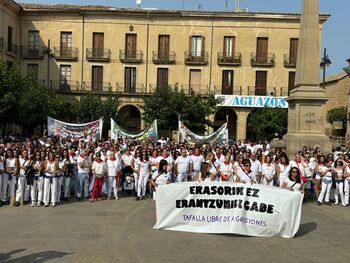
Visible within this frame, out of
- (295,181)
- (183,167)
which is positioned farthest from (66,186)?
(295,181)

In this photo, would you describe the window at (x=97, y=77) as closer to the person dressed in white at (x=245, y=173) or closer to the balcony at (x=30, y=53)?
the balcony at (x=30, y=53)

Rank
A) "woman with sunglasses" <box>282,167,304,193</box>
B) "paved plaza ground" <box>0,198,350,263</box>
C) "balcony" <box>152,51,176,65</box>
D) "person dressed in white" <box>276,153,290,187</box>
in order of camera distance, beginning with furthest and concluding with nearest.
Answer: "balcony" <box>152,51,176,65</box> < "person dressed in white" <box>276,153,290,187</box> < "woman with sunglasses" <box>282,167,304,193</box> < "paved plaza ground" <box>0,198,350,263</box>

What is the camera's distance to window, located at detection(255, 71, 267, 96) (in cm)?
4369

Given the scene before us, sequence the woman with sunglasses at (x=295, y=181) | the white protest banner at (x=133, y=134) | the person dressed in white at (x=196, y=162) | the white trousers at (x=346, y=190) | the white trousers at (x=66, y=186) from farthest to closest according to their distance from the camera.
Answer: the white protest banner at (x=133, y=134)
the person dressed in white at (x=196, y=162)
the white trousers at (x=66, y=186)
the white trousers at (x=346, y=190)
the woman with sunglasses at (x=295, y=181)

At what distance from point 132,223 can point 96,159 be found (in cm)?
378

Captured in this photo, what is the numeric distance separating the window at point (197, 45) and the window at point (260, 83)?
5.79m

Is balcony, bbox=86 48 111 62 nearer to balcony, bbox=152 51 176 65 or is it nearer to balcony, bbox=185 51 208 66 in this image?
balcony, bbox=152 51 176 65

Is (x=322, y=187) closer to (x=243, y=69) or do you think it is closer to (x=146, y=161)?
(x=146, y=161)

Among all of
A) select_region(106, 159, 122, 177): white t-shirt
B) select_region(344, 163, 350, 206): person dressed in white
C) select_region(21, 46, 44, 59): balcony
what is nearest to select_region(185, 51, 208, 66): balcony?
select_region(21, 46, 44, 59): balcony

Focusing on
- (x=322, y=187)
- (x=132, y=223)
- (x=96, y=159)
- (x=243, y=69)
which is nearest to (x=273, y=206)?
(x=132, y=223)

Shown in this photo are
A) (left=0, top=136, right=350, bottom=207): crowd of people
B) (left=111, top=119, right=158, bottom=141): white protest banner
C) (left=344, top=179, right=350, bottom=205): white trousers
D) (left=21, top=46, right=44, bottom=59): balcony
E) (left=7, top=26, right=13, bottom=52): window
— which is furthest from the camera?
(left=21, top=46, right=44, bottom=59): balcony

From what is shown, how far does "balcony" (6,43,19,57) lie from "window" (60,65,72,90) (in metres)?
4.43

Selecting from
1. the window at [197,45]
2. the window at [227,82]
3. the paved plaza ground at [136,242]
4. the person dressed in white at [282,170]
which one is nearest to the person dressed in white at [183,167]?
the paved plaza ground at [136,242]

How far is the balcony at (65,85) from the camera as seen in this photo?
4381cm
